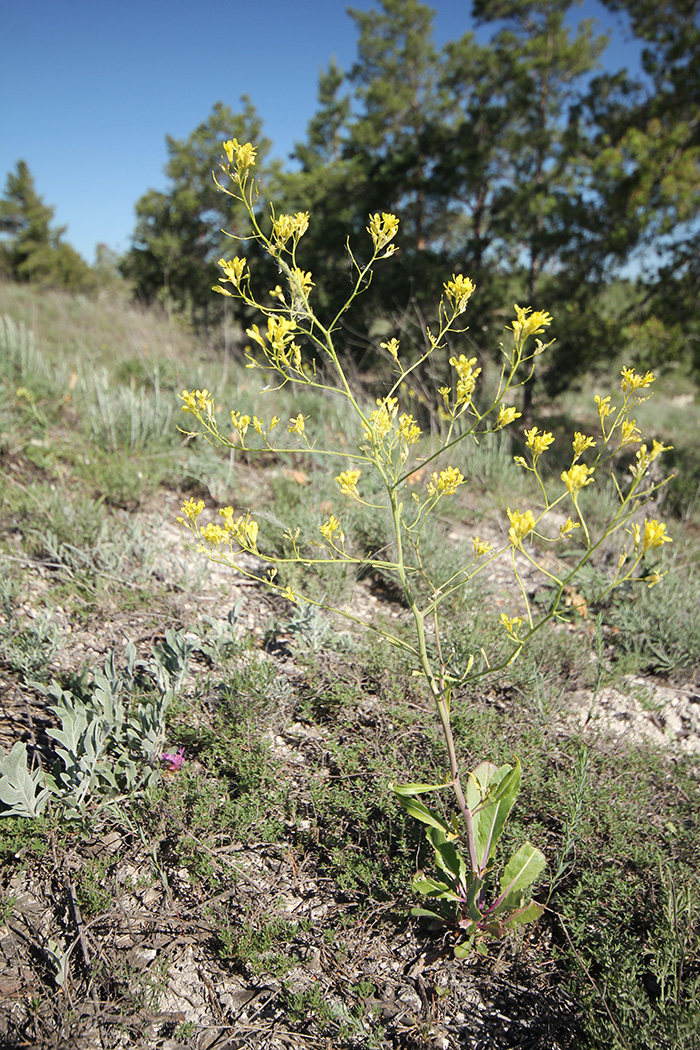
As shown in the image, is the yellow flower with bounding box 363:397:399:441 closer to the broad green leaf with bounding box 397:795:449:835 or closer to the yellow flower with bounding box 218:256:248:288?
the yellow flower with bounding box 218:256:248:288

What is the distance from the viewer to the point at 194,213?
1598 cm

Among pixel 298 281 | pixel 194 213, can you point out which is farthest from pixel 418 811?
pixel 194 213

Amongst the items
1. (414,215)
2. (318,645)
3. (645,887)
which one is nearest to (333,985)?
(645,887)

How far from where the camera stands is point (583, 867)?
170 cm

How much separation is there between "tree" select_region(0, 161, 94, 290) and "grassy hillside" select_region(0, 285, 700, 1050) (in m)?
29.7

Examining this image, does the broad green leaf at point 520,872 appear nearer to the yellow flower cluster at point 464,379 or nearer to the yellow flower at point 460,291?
the yellow flower cluster at point 464,379

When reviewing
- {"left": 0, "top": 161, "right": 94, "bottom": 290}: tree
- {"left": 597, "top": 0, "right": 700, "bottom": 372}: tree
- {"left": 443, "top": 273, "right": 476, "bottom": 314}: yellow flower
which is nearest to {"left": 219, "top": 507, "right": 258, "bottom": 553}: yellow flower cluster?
{"left": 443, "top": 273, "right": 476, "bottom": 314}: yellow flower

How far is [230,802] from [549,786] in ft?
3.47

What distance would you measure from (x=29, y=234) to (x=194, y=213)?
17.7 meters

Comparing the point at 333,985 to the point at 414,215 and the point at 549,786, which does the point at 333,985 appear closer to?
the point at 549,786

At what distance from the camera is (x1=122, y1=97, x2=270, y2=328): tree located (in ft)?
50.4

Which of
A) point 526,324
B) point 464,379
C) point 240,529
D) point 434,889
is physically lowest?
point 434,889

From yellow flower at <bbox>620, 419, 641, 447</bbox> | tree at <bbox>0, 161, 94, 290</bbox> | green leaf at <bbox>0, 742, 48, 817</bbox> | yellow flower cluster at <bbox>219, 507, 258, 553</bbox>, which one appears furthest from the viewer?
tree at <bbox>0, 161, 94, 290</bbox>

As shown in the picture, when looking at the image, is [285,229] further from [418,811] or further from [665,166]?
[665,166]
